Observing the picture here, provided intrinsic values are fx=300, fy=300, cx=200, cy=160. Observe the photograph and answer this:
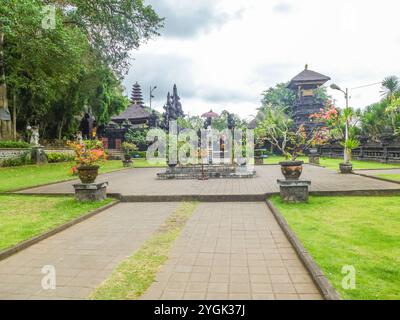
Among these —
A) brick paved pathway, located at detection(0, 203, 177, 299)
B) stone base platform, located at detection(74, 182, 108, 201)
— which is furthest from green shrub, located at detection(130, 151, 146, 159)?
brick paved pathway, located at detection(0, 203, 177, 299)

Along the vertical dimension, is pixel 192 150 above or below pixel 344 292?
above

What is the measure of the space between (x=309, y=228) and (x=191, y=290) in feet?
10.3

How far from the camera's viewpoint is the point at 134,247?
527cm

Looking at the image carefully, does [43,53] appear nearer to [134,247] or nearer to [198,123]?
[198,123]

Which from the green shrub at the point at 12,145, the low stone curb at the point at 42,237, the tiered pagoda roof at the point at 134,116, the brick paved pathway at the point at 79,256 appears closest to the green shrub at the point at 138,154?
the tiered pagoda roof at the point at 134,116

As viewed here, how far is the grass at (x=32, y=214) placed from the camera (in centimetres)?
594

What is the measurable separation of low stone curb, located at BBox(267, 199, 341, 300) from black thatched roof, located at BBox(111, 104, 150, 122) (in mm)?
40182

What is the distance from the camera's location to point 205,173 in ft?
50.0

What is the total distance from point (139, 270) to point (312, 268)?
7.70 feet

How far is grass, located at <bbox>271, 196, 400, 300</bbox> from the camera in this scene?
138 inches

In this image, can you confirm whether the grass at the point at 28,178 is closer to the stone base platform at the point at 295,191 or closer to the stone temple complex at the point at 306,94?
the stone base platform at the point at 295,191

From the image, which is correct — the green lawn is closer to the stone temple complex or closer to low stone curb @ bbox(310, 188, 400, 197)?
low stone curb @ bbox(310, 188, 400, 197)

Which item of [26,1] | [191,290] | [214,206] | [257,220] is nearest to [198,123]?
[26,1]

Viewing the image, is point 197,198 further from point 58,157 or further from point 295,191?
point 58,157
